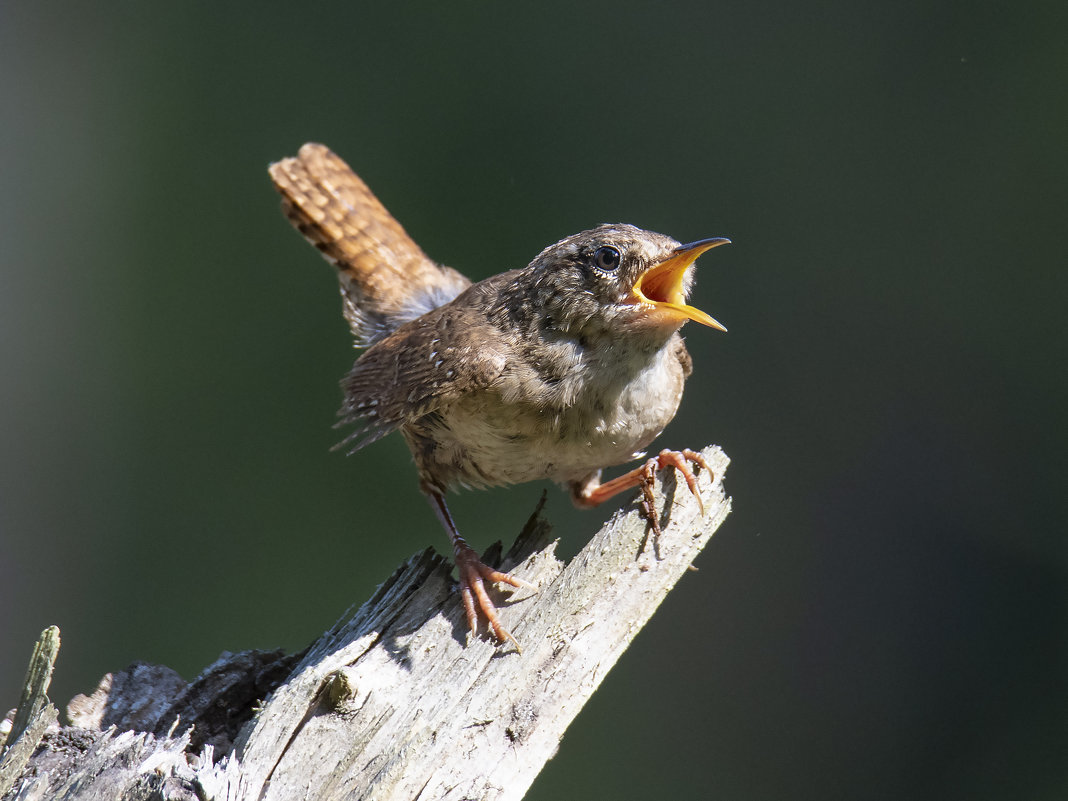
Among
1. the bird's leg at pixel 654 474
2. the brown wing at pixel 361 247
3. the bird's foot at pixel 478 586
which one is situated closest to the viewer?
the bird's foot at pixel 478 586

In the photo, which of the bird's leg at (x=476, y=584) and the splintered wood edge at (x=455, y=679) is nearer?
the splintered wood edge at (x=455, y=679)

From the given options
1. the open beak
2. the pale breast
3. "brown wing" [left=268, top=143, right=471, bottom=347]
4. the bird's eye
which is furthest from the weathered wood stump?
"brown wing" [left=268, top=143, right=471, bottom=347]

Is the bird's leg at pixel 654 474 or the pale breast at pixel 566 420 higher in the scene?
the pale breast at pixel 566 420

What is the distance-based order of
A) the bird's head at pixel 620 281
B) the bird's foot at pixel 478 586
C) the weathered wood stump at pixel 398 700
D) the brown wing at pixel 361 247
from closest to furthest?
the weathered wood stump at pixel 398 700 → the bird's foot at pixel 478 586 → the bird's head at pixel 620 281 → the brown wing at pixel 361 247

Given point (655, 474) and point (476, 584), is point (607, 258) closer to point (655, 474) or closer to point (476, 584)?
point (655, 474)

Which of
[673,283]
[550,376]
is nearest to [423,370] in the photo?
[550,376]

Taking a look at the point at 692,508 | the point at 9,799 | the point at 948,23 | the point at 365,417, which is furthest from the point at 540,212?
the point at 9,799

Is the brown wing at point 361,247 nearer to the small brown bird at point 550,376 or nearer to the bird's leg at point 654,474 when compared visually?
the small brown bird at point 550,376

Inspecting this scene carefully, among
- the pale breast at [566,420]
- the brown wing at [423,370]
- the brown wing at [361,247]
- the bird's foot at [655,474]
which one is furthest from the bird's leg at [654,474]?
the brown wing at [361,247]
